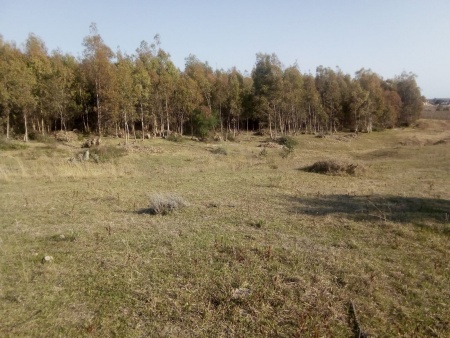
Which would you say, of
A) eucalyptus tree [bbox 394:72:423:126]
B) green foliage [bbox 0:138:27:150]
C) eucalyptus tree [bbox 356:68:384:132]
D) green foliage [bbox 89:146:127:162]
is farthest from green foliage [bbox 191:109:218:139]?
eucalyptus tree [bbox 394:72:423:126]

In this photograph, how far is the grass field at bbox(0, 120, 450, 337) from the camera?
4.46m

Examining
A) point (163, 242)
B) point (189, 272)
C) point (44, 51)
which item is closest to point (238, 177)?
point (163, 242)

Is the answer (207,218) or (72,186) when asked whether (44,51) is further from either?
(207,218)

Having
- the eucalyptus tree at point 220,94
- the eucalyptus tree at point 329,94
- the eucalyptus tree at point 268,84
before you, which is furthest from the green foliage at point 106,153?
the eucalyptus tree at point 329,94

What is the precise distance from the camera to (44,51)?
137 feet

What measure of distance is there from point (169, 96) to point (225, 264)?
39.2m

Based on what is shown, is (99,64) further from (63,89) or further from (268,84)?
(268,84)

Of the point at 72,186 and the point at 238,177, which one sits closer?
the point at 72,186

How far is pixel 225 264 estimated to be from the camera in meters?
5.89

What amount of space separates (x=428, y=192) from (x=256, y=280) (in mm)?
10536

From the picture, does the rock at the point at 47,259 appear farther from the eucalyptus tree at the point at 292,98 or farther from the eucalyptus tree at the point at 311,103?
the eucalyptus tree at the point at 311,103

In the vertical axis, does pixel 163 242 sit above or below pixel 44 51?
below

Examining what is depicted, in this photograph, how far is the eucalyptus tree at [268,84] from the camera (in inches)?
1773

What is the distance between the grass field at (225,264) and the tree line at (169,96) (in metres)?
24.6
